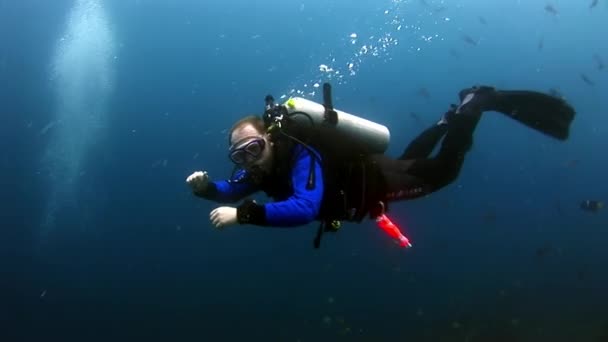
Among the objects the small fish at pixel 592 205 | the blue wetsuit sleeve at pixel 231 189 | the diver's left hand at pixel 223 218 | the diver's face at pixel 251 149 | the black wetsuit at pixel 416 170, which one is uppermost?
the diver's face at pixel 251 149

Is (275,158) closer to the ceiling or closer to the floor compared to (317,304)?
closer to the ceiling

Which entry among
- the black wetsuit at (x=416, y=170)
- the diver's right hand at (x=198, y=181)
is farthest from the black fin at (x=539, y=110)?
the diver's right hand at (x=198, y=181)

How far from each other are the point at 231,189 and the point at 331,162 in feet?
3.58

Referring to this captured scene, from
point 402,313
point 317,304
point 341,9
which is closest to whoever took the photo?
point 402,313

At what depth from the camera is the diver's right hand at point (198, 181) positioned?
14.3 ft

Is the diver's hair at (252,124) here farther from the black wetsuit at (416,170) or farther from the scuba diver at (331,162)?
the black wetsuit at (416,170)

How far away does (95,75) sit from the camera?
21188 mm

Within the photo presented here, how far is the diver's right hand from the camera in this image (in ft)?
14.3

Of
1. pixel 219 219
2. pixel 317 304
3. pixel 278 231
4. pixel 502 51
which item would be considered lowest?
pixel 317 304

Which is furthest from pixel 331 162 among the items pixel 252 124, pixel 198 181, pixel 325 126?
pixel 198 181

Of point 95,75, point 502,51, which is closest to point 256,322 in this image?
point 95,75

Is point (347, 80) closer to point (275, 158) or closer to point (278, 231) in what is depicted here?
point (278, 231)

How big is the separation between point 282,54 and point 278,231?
57.5ft

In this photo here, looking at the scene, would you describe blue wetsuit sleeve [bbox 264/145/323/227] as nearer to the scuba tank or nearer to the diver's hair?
the scuba tank
